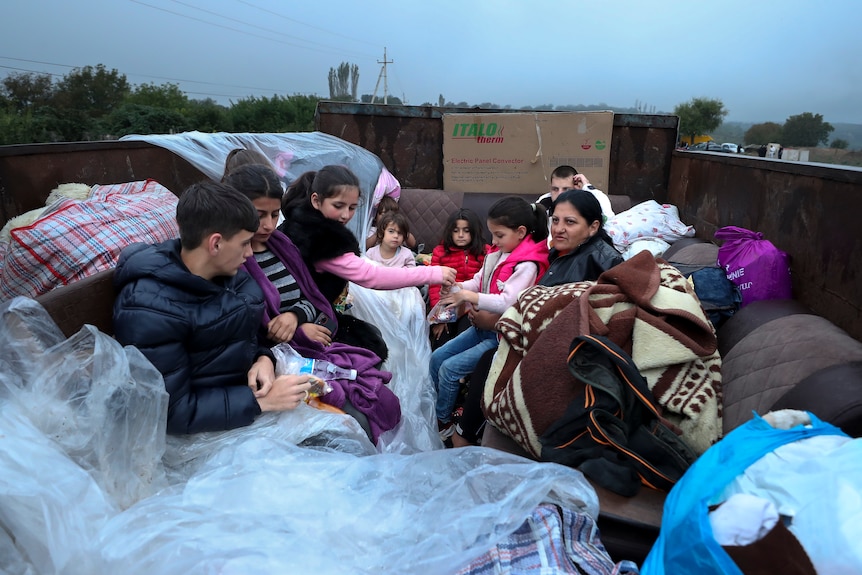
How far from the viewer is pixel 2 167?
2.46 m

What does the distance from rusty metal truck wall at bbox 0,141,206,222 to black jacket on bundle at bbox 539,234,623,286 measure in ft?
8.49

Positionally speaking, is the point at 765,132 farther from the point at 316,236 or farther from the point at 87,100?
the point at 316,236

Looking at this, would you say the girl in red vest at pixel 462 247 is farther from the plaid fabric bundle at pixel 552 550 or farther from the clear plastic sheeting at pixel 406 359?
the plaid fabric bundle at pixel 552 550

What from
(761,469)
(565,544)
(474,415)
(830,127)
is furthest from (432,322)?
(830,127)

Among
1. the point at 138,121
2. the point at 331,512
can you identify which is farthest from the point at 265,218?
the point at 138,121

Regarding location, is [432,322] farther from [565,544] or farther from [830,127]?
[830,127]

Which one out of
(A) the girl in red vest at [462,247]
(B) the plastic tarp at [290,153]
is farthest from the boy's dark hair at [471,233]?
(B) the plastic tarp at [290,153]

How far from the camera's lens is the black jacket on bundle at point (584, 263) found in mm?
2305

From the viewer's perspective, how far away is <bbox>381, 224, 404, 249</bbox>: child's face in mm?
3965

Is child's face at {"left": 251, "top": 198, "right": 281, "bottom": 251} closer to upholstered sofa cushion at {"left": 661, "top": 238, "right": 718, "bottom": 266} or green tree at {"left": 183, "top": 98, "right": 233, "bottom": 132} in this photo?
upholstered sofa cushion at {"left": 661, "top": 238, "right": 718, "bottom": 266}

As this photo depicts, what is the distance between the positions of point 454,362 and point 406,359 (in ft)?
1.38

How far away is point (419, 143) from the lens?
541 centimetres

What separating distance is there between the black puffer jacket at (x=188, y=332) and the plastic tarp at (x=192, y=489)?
6cm

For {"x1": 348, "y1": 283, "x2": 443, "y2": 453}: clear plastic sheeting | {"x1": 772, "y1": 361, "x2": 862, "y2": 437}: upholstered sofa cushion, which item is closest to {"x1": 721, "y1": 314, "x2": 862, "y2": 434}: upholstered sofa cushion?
{"x1": 772, "y1": 361, "x2": 862, "y2": 437}: upholstered sofa cushion
